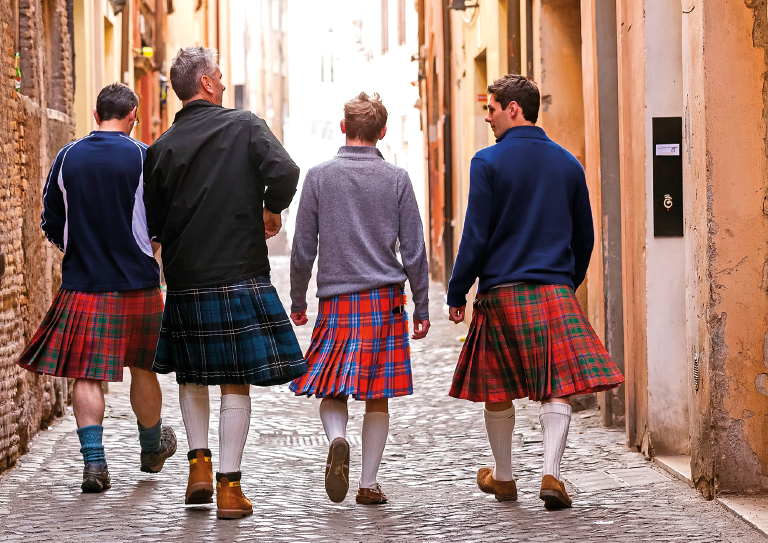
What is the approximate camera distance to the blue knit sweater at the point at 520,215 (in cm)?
542

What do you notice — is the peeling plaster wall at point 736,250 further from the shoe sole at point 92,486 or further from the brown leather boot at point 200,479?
the shoe sole at point 92,486

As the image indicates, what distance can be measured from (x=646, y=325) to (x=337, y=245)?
1.86m

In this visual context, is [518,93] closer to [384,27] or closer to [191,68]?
[191,68]

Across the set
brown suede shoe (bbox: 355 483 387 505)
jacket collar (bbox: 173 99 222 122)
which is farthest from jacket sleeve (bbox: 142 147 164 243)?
brown suede shoe (bbox: 355 483 387 505)

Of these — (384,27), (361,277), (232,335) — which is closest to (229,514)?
(232,335)

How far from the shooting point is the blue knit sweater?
17.8ft

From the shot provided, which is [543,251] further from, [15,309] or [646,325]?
[15,309]

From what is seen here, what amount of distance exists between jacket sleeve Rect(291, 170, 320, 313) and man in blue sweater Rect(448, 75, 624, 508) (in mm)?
641

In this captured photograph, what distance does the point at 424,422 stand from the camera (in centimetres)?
819

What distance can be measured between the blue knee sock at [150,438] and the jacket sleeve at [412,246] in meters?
1.46

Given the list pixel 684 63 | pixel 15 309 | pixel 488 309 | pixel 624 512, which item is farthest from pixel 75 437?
pixel 684 63

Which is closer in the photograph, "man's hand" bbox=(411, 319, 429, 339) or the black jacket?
the black jacket

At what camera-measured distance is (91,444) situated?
19.1 feet

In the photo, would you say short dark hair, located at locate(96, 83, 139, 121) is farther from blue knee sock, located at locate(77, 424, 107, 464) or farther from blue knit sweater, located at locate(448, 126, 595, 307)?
blue knit sweater, located at locate(448, 126, 595, 307)
